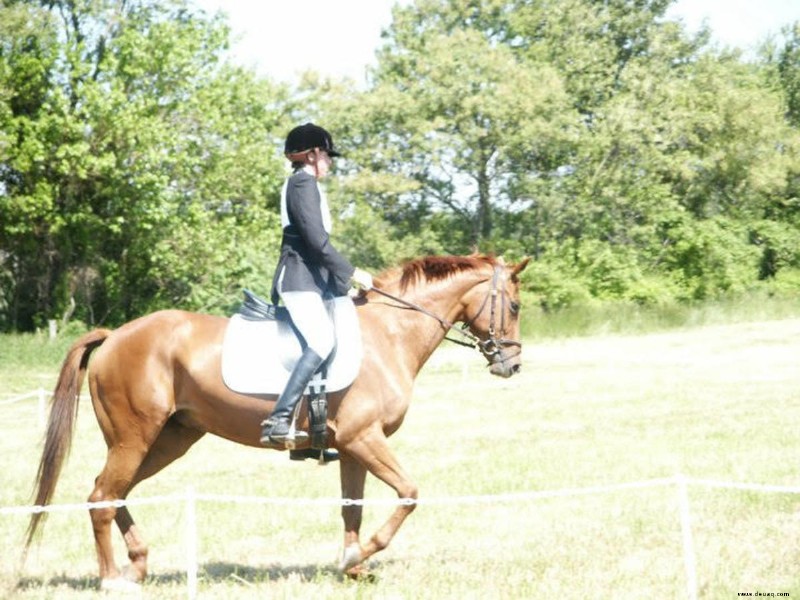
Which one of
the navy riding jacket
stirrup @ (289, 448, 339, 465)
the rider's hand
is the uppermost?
the navy riding jacket

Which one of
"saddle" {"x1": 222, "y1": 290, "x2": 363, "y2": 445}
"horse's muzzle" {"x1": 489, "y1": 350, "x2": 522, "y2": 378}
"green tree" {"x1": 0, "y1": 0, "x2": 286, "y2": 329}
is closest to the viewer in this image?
"saddle" {"x1": 222, "y1": 290, "x2": 363, "y2": 445}

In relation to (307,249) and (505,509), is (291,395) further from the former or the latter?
(505,509)

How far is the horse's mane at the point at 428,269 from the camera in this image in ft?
27.1

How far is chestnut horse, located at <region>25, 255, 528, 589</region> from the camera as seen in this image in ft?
24.6

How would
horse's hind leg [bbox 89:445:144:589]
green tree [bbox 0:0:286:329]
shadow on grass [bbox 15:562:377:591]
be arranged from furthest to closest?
green tree [bbox 0:0:286:329]
shadow on grass [bbox 15:562:377:591]
horse's hind leg [bbox 89:445:144:589]

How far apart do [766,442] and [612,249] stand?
3541 cm

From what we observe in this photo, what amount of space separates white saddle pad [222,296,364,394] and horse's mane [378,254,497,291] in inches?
26.8

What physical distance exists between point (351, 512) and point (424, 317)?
60.8 inches

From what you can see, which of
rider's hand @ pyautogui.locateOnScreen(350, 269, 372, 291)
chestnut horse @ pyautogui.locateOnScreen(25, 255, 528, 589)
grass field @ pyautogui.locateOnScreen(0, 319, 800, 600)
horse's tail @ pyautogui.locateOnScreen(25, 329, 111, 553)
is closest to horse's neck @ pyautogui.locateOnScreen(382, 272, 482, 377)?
chestnut horse @ pyautogui.locateOnScreen(25, 255, 528, 589)

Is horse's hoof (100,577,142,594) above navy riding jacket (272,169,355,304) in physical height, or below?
below

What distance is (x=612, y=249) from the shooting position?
49500 millimetres

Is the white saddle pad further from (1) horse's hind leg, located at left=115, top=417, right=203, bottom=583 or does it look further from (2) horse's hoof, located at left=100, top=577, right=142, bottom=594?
(2) horse's hoof, located at left=100, top=577, right=142, bottom=594

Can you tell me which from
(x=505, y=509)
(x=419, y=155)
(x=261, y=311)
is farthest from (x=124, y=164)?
(x=261, y=311)

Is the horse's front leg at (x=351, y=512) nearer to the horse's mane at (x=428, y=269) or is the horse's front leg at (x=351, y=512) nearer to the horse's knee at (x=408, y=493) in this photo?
the horse's knee at (x=408, y=493)
